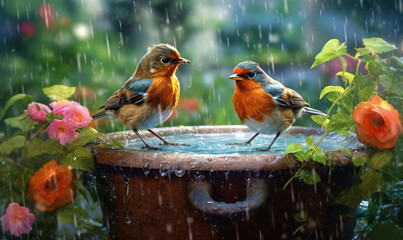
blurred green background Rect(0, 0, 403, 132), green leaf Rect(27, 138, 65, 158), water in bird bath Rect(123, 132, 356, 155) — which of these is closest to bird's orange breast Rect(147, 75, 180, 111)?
water in bird bath Rect(123, 132, 356, 155)

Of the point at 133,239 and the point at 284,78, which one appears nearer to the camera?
the point at 133,239

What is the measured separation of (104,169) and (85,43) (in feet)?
6.12

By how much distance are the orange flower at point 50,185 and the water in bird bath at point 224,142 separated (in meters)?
0.33

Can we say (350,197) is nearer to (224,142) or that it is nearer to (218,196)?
(218,196)

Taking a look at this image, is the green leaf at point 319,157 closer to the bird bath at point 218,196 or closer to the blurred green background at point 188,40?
the bird bath at point 218,196

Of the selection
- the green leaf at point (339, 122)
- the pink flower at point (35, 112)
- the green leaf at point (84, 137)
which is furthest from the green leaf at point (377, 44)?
the pink flower at point (35, 112)

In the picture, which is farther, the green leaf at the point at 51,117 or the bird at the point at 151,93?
the bird at the point at 151,93

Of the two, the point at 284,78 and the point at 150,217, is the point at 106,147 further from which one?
the point at 284,78

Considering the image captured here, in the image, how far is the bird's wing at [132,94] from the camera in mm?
2229

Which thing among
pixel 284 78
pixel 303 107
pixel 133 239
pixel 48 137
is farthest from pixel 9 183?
pixel 284 78

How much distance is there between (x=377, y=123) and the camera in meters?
1.83

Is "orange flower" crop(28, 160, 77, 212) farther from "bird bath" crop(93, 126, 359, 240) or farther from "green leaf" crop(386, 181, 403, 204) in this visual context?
"green leaf" crop(386, 181, 403, 204)

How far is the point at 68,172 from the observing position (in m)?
2.11

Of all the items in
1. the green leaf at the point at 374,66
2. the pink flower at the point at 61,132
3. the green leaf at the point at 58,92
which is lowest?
the pink flower at the point at 61,132
